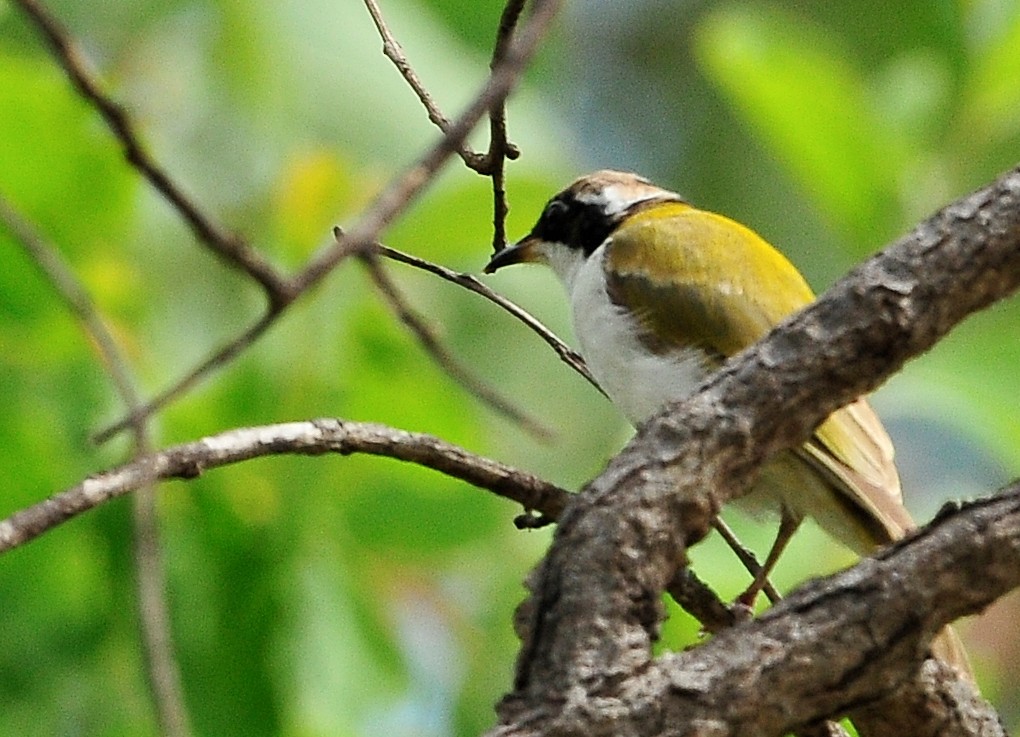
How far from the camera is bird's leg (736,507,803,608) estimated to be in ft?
9.23

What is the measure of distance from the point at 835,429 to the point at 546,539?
44.0 inches

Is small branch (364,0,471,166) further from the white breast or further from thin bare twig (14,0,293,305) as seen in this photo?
the white breast

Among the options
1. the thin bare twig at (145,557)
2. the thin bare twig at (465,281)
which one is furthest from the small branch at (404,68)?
the thin bare twig at (145,557)

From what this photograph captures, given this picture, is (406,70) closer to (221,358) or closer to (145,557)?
(145,557)

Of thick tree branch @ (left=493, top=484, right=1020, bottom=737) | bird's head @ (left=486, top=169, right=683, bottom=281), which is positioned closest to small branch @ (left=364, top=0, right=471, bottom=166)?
thick tree branch @ (left=493, top=484, right=1020, bottom=737)

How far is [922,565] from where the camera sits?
5.93ft

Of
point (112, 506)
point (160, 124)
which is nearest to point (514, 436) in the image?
point (160, 124)

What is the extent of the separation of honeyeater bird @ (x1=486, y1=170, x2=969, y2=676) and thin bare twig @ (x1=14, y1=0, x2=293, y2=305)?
5.27ft

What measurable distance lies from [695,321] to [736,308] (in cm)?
8

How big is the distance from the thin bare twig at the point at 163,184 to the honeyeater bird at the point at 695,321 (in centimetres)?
161

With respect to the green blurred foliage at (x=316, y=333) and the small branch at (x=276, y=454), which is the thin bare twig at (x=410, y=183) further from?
the green blurred foliage at (x=316, y=333)

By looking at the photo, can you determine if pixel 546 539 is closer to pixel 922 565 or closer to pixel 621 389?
pixel 621 389

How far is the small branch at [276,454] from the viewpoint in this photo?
1716mm

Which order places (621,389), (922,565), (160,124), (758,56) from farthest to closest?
1. (160,124)
2. (758,56)
3. (621,389)
4. (922,565)
